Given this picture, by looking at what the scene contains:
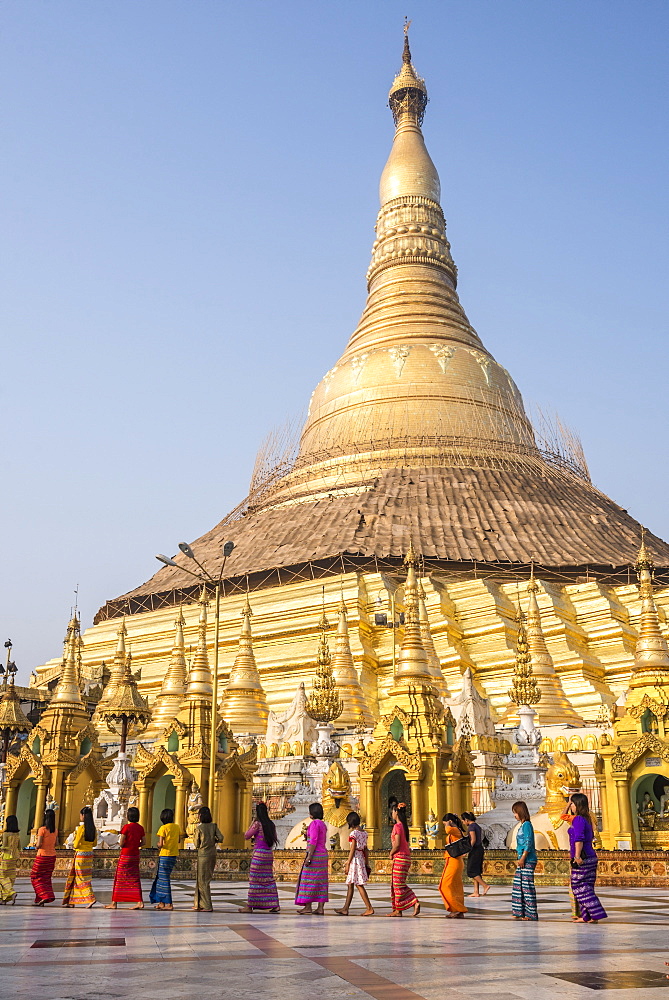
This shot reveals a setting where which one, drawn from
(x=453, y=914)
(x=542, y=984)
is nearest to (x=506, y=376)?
(x=453, y=914)

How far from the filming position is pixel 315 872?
1112cm

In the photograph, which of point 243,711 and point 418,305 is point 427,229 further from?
point 243,711

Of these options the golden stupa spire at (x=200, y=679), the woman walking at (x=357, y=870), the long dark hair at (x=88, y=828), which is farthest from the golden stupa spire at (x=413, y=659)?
the long dark hair at (x=88, y=828)

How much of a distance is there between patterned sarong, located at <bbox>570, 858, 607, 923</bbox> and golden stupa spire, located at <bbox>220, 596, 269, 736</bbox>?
2013 centimetres

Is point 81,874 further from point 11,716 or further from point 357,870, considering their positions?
point 11,716

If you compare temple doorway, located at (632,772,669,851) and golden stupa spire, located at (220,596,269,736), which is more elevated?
golden stupa spire, located at (220,596,269,736)

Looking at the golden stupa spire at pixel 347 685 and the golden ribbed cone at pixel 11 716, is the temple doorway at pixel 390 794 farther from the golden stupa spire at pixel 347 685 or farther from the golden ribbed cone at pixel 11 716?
the golden ribbed cone at pixel 11 716

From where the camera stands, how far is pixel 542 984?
5.85 meters

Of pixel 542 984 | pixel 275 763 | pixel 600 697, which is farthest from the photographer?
pixel 600 697

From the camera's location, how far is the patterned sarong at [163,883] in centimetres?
1156

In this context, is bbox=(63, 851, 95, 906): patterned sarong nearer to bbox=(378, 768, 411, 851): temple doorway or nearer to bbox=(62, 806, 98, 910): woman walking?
bbox=(62, 806, 98, 910): woman walking

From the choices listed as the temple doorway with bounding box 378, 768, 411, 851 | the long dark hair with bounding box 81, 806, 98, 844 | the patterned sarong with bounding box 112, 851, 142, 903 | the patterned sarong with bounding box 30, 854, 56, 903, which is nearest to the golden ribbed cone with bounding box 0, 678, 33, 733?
the temple doorway with bounding box 378, 768, 411, 851

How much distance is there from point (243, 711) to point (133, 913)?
63.4 feet

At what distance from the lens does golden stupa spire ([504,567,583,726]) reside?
2752cm
